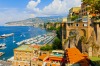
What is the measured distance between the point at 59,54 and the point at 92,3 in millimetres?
19931

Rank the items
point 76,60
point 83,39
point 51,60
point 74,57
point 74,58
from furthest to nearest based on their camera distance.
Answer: point 83,39 < point 51,60 < point 74,57 < point 74,58 < point 76,60

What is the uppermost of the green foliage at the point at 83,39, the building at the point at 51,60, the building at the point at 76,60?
the green foliage at the point at 83,39

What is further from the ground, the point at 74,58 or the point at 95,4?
the point at 95,4

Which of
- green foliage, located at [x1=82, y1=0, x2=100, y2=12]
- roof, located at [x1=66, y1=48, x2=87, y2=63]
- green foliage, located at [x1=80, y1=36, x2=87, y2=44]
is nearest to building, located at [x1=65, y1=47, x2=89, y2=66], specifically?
roof, located at [x1=66, y1=48, x2=87, y2=63]

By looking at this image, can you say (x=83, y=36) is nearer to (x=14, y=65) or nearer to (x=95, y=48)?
(x=95, y=48)

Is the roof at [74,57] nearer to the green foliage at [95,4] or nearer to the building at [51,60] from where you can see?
the building at [51,60]

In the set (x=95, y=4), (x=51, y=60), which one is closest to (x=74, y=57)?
(x=51, y=60)

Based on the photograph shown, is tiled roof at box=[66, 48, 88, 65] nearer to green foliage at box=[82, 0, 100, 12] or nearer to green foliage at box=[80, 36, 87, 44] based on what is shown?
green foliage at box=[80, 36, 87, 44]

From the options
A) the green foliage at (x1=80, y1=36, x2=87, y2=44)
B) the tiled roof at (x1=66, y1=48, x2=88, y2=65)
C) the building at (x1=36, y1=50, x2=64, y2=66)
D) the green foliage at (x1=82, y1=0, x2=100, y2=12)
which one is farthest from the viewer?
the green foliage at (x1=80, y1=36, x2=87, y2=44)

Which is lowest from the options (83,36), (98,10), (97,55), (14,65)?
(14,65)

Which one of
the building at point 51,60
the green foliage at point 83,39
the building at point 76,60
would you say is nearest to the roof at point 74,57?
the building at point 76,60

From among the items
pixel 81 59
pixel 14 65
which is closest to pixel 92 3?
pixel 81 59

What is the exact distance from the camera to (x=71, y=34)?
138ft

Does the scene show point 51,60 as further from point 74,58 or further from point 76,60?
point 76,60
